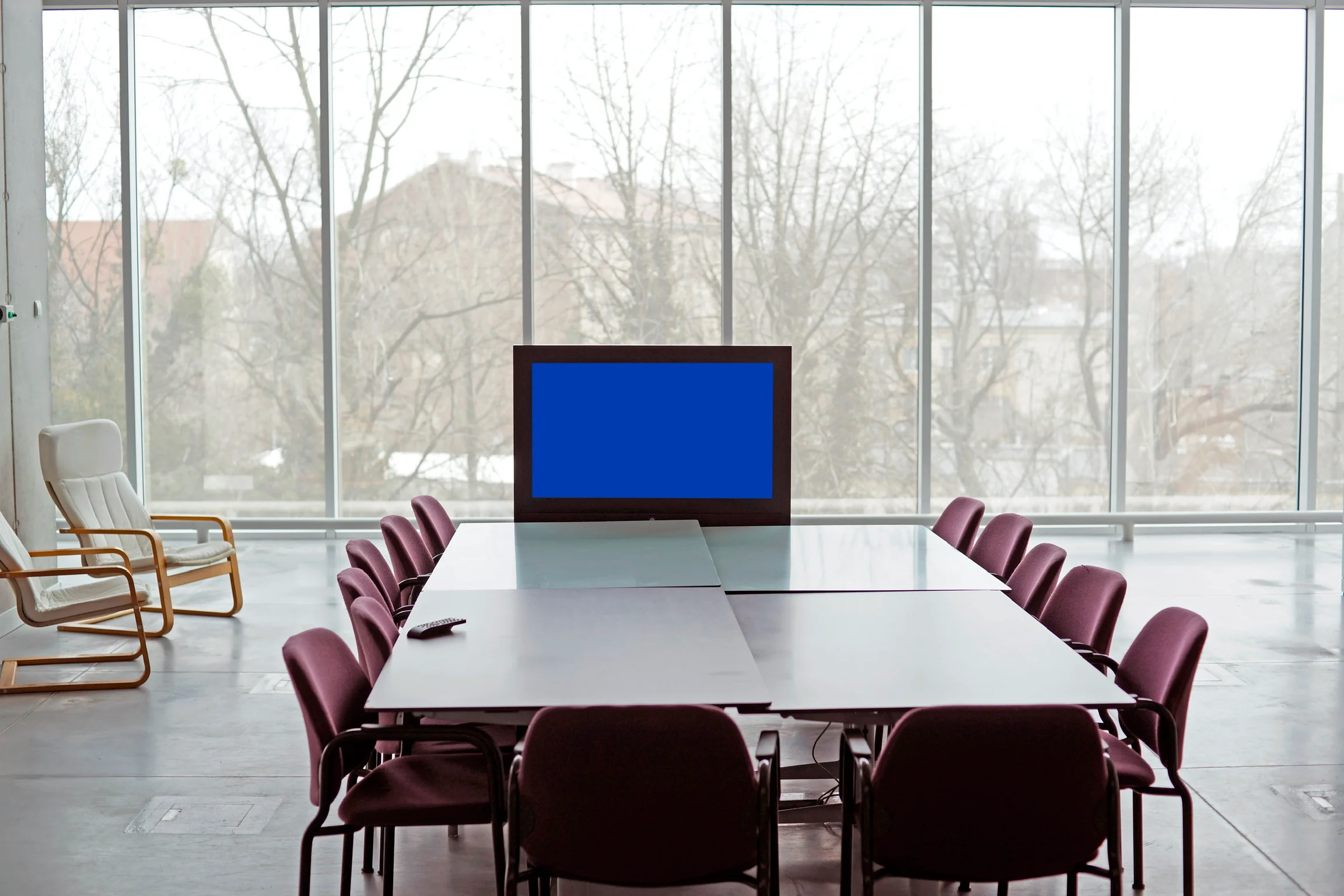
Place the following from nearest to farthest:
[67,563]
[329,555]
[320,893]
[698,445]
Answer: [320,893] → [698,445] → [67,563] → [329,555]

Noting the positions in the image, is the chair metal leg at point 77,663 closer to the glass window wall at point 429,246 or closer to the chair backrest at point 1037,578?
the glass window wall at point 429,246

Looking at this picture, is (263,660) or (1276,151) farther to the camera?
(1276,151)

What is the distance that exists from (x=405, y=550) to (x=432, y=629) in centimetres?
150

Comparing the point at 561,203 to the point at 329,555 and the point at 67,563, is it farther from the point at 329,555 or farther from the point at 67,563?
the point at 67,563

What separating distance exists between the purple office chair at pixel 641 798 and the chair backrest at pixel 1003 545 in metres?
2.28

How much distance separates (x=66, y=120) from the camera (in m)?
8.48

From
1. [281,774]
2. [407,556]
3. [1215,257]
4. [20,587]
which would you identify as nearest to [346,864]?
[281,774]

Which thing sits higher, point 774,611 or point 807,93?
point 807,93

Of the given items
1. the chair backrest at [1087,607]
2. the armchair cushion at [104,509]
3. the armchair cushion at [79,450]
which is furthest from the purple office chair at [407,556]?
the armchair cushion at [79,450]

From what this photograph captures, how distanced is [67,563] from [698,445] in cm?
480

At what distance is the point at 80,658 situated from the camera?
218 inches

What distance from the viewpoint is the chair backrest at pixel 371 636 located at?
319 centimetres

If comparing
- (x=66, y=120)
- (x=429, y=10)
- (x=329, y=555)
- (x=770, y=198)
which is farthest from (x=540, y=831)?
(x=66, y=120)

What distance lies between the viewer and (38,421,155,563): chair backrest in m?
6.13
